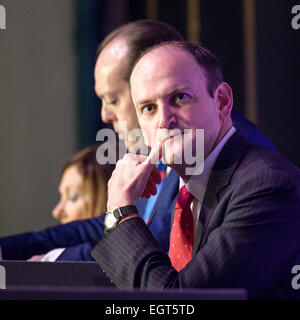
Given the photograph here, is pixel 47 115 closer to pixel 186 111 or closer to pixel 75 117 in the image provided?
pixel 75 117

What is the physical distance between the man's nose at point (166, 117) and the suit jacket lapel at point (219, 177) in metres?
0.13

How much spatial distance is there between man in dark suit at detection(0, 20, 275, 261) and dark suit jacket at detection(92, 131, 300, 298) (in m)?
0.51

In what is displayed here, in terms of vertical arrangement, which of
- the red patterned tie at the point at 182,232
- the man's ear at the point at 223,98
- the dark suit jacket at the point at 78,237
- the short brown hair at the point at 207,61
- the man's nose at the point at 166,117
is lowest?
the dark suit jacket at the point at 78,237

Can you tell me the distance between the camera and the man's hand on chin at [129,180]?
1.15 meters

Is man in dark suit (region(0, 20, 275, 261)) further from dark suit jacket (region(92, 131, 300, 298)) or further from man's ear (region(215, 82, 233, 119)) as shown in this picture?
dark suit jacket (region(92, 131, 300, 298))

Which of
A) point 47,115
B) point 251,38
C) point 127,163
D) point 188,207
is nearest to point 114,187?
point 127,163

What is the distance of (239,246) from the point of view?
1.02 meters

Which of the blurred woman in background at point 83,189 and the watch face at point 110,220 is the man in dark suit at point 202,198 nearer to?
the watch face at point 110,220

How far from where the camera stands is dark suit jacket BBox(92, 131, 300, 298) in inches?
40.0

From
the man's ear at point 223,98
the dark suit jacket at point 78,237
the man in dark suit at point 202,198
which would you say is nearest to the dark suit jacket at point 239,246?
the man in dark suit at point 202,198

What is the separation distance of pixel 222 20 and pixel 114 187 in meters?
2.15

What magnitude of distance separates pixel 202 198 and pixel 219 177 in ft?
0.19

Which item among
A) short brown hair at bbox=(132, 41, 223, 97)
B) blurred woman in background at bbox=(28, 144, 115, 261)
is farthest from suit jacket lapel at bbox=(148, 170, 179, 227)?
blurred woman in background at bbox=(28, 144, 115, 261)

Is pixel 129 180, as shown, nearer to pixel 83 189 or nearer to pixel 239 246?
pixel 239 246
